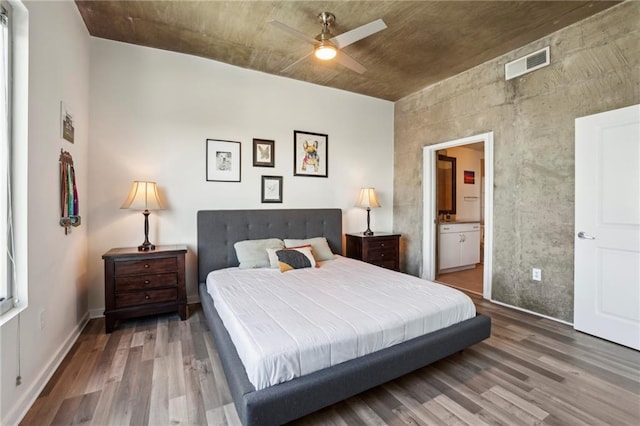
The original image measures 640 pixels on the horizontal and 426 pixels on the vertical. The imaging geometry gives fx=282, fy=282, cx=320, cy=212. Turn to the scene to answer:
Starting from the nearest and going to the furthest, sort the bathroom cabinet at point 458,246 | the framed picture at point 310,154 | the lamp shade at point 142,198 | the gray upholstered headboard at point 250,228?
the lamp shade at point 142,198
the gray upholstered headboard at point 250,228
the framed picture at point 310,154
the bathroom cabinet at point 458,246

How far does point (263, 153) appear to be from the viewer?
3812mm

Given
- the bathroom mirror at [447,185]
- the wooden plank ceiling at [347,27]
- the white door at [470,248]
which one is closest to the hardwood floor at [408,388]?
the white door at [470,248]

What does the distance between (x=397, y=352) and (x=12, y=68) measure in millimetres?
2897

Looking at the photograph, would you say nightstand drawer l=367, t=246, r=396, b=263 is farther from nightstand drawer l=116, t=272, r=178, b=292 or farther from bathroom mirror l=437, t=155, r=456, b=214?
nightstand drawer l=116, t=272, r=178, b=292

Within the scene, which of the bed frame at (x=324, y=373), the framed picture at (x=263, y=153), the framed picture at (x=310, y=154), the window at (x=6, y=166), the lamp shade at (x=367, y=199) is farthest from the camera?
the lamp shade at (x=367, y=199)

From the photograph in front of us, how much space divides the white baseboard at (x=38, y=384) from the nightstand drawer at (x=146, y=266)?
0.62m

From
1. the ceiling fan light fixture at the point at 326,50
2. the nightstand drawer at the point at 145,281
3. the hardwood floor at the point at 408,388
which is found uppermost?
the ceiling fan light fixture at the point at 326,50

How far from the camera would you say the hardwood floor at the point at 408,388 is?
5.24 ft

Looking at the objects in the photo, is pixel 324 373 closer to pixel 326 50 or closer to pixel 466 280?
pixel 326 50

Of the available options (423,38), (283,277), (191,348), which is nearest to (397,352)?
(283,277)

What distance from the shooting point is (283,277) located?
277 cm

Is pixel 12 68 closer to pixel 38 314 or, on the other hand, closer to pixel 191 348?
pixel 38 314

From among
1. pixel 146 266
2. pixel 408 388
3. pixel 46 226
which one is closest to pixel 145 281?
pixel 146 266

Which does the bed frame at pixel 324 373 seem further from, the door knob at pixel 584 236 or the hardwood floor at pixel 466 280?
the hardwood floor at pixel 466 280
